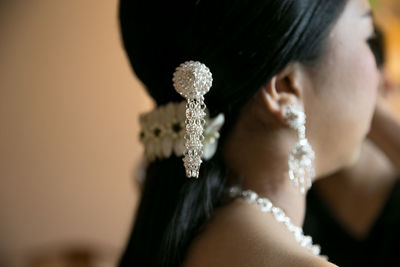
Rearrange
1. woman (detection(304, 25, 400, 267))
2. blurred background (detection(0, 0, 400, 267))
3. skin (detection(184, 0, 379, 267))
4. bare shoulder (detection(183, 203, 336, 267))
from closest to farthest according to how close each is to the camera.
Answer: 1. bare shoulder (detection(183, 203, 336, 267))
2. skin (detection(184, 0, 379, 267))
3. woman (detection(304, 25, 400, 267))
4. blurred background (detection(0, 0, 400, 267))

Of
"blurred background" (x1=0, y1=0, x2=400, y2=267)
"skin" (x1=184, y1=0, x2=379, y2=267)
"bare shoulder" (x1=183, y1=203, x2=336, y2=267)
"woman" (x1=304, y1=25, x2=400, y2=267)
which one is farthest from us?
"blurred background" (x1=0, y1=0, x2=400, y2=267)

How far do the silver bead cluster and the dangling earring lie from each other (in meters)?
0.16

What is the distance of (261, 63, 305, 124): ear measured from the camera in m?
0.66

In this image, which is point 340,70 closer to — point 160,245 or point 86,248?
point 160,245

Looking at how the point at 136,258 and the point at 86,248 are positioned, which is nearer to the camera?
the point at 136,258

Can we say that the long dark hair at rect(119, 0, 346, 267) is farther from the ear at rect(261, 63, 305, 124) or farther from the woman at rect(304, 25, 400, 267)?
the woman at rect(304, 25, 400, 267)

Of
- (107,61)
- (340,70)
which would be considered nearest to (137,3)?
(340,70)

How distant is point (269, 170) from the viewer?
70cm

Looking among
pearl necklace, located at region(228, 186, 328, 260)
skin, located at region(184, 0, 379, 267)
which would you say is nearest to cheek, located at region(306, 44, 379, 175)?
skin, located at region(184, 0, 379, 267)

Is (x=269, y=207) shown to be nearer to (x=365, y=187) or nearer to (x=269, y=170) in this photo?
(x=269, y=170)

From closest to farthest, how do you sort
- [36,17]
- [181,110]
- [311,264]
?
[311,264], [181,110], [36,17]

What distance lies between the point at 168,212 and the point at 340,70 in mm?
362

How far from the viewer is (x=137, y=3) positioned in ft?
2.16

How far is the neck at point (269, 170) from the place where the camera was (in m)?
0.68
